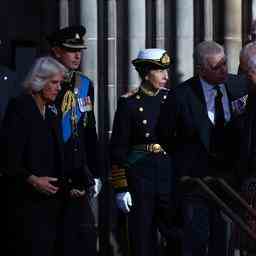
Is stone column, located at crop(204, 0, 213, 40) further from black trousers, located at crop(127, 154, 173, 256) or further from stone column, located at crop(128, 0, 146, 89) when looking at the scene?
black trousers, located at crop(127, 154, 173, 256)

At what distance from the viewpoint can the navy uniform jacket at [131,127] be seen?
8.90 m

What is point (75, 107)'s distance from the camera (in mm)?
8492

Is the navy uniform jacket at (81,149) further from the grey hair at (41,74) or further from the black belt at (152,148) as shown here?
the black belt at (152,148)

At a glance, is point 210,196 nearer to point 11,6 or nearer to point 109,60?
point 109,60

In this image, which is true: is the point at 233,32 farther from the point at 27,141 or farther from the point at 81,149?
the point at 27,141

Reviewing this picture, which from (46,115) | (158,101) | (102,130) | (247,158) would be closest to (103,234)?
(102,130)

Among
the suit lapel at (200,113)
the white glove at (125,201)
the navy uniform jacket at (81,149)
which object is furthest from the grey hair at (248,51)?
the white glove at (125,201)

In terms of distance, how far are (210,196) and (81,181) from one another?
1.31 meters

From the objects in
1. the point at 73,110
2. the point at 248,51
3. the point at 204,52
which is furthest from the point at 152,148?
the point at 248,51

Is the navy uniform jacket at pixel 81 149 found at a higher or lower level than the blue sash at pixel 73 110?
lower

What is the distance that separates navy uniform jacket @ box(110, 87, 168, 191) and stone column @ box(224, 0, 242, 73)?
1.31 metres

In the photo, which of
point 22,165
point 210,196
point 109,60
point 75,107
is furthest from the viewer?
point 109,60

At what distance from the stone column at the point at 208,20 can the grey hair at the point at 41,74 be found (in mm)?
2294

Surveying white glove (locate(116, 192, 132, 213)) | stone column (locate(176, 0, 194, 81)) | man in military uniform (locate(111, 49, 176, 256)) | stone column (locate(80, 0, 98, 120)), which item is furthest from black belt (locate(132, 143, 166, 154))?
stone column (locate(176, 0, 194, 81))
